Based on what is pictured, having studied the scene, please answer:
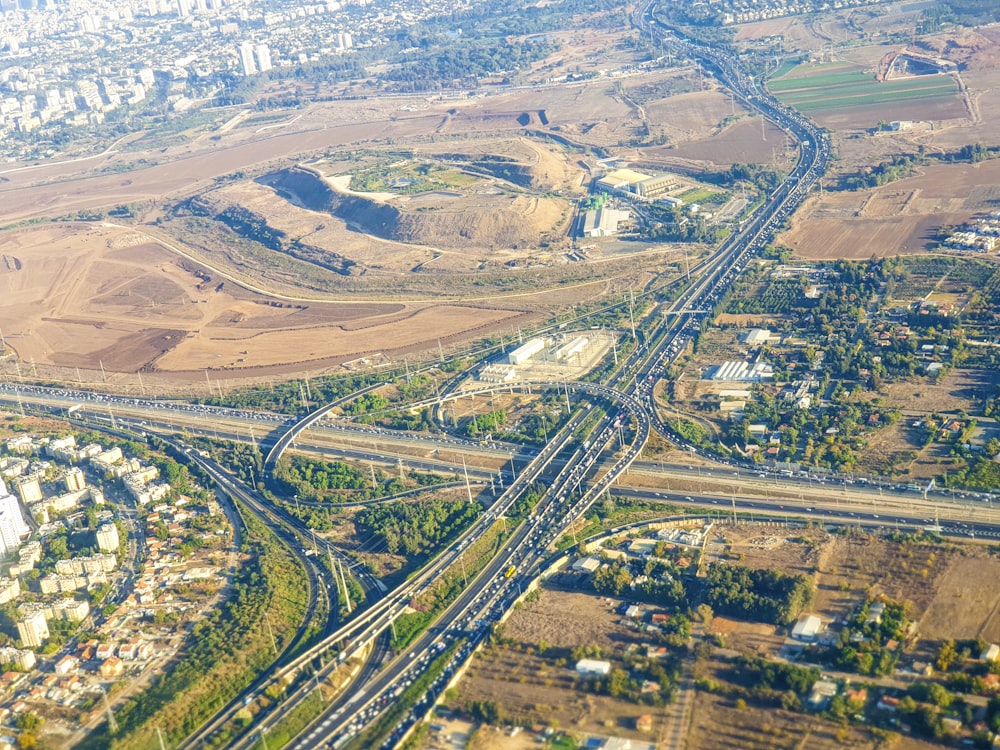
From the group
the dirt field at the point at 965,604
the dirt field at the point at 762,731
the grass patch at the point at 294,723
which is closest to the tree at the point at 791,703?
the dirt field at the point at 762,731

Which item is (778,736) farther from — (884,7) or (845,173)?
(884,7)

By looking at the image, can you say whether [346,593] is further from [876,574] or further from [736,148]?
[736,148]

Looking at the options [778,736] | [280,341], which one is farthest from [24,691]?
[280,341]

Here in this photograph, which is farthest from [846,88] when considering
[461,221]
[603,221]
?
[461,221]

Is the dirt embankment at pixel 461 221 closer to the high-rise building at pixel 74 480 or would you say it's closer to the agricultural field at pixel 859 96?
the agricultural field at pixel 859 96

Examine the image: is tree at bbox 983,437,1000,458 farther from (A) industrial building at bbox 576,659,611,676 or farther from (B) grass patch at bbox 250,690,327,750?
(B) grass patch at bbox 250,690,327,750

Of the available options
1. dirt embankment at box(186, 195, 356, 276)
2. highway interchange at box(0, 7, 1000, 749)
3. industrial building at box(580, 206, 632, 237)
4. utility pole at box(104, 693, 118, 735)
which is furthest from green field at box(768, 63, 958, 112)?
utility pole at box(104, 693, 118, 735)
